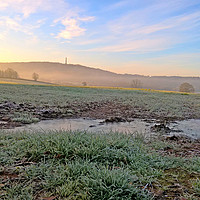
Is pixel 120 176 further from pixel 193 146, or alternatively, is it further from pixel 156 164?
pixel 193 146

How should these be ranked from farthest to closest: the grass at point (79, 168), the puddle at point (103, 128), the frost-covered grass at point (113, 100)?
the frost-covered grass at point (113, 100), the puddle at point (103, 128), the grass at point (79, 168)

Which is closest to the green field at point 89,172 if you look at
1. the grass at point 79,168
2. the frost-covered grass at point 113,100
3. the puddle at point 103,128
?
the grass at point 79,168

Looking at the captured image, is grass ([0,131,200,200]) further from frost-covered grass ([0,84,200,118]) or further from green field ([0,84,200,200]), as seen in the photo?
frost-covered grass ([0,84,200,118])

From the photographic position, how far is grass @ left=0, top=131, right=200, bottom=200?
1861mm

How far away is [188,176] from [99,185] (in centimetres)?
127

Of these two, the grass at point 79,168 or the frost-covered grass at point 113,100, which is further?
the frost-covered grass at point 113,100

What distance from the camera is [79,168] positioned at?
2.24m

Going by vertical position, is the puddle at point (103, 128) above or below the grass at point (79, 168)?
below

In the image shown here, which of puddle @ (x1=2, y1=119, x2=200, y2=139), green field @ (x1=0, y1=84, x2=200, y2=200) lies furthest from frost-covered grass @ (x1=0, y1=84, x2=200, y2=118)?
green field @ (x1=0, y1=84, x2=200, y2=200)

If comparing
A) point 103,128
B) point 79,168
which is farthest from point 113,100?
point 79,168

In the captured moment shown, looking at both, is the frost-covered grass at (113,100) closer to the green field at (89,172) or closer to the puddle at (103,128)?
the puddle at (103,128)

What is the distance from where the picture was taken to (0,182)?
2.01 m

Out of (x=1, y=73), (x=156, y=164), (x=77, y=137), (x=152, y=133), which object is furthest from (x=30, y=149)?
(x=1, y=73)

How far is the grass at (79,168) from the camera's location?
186 cm
